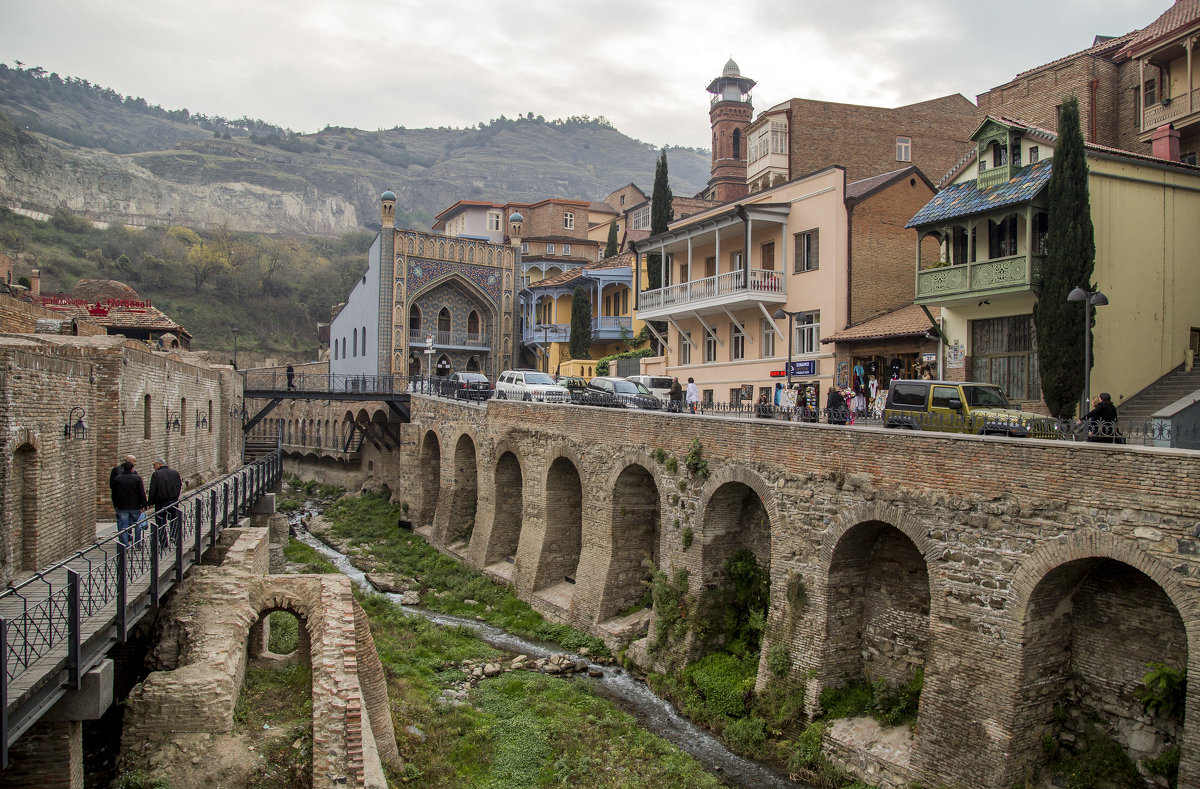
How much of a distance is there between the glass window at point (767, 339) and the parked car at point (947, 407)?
11.4 metres

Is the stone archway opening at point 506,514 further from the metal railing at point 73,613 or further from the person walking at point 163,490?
the person walking at point 163,490

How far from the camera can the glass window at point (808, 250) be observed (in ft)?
82.6

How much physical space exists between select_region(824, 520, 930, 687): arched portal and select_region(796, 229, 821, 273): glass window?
1404 cm

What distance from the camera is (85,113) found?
507 ft

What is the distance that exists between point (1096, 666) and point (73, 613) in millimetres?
11957

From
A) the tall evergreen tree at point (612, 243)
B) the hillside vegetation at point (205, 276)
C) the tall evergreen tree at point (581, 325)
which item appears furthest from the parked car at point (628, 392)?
the hillside vegetation at point (205, 276)

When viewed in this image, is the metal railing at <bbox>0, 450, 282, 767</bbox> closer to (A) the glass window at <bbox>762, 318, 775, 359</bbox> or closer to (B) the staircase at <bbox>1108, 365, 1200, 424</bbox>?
(B) the staircase at <bbox>1108, 365, 1200, 424</bbox>

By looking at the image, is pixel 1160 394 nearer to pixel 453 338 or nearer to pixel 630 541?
pixel 630 541

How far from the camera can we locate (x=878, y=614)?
42.8 feet

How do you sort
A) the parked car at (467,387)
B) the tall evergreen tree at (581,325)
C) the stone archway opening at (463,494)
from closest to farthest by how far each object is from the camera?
the stone archway opening at (463,494)
the parked car at (467,387)
the tall evergreen tree at (581,325)

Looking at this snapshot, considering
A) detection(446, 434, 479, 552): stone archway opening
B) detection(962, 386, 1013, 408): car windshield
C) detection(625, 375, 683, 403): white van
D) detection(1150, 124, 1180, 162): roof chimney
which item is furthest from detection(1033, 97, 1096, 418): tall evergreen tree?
detection(446, 434, 479, 552): stone archway opening

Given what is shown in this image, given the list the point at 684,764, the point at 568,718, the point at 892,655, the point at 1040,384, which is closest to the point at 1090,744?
the point at 892,655

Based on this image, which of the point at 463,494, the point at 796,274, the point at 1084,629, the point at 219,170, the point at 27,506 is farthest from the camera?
A: the point at 219,170

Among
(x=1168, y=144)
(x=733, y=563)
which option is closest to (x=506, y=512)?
(x=733, y=563)
